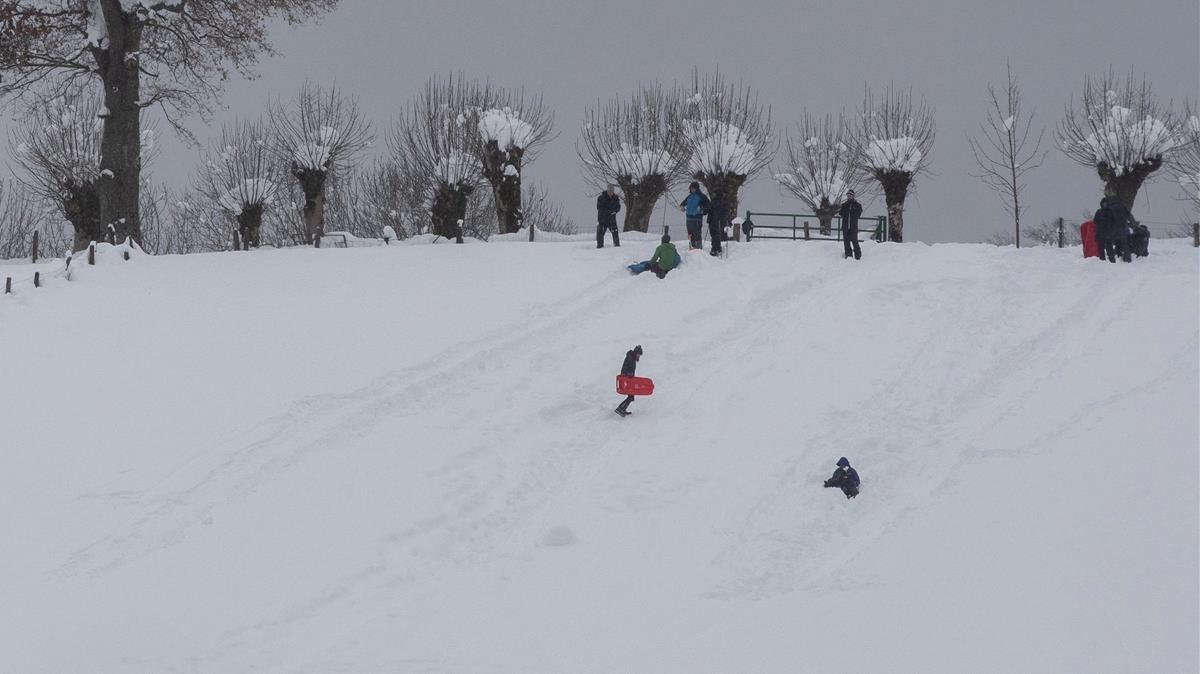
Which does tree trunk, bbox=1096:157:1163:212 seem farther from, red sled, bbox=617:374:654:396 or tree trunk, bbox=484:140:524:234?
red sled, bbox=617:374:654:396

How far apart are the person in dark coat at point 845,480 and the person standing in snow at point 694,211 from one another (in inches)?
382

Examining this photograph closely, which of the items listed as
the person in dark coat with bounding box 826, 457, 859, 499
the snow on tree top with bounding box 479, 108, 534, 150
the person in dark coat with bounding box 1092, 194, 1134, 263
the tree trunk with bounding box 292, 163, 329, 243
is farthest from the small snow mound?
the tree trunk with bounding box 292, 163, 329, 243

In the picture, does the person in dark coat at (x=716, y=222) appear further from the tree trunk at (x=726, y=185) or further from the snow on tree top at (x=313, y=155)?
the snow on tree top at (x=313, y=155)

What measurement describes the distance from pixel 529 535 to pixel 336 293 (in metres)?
8.96

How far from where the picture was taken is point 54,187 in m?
34.8

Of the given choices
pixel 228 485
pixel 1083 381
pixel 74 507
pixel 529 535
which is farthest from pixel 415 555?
pixel 1083 381

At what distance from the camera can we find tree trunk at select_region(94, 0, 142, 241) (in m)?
21.8

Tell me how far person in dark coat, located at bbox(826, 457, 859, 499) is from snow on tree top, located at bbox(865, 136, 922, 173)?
69.5ft

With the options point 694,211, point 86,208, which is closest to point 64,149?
point 86,208

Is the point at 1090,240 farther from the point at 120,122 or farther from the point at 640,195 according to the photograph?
the point at 120,122

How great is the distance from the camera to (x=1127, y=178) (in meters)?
30.3

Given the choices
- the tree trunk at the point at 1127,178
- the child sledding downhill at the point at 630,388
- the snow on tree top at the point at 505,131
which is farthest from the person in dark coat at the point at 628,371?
the tree trunk at the point at 1127,178

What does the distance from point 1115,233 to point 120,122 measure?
1855 centimetres

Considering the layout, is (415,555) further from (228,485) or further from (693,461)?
(693,461)
